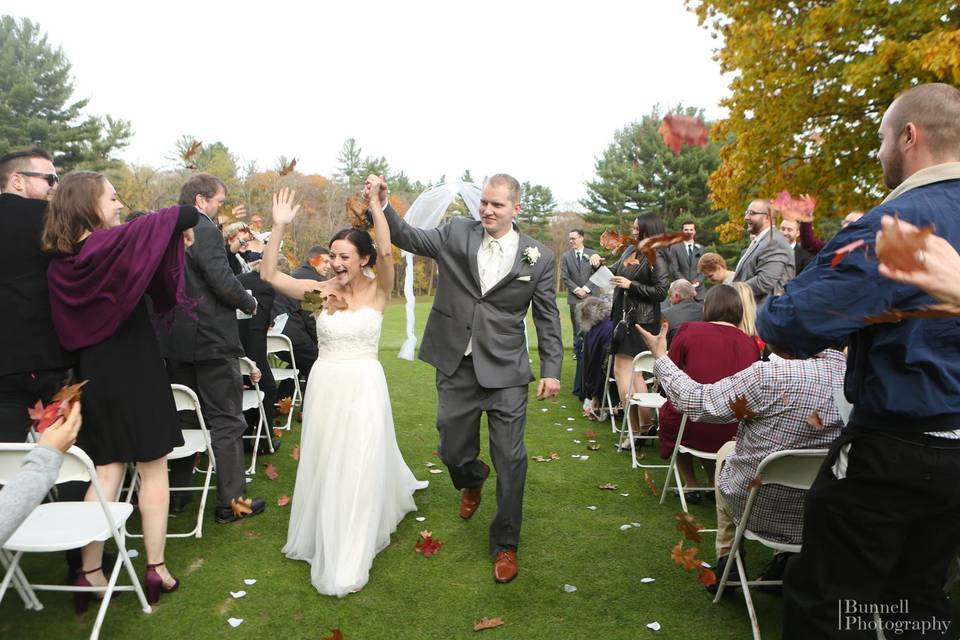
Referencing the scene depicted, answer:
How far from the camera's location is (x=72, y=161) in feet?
109

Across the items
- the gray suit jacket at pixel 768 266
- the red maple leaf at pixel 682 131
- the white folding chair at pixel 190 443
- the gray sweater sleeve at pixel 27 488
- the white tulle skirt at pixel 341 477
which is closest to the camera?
the gray sweater sleeve at pixel 27 488

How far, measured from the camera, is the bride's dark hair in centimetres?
430

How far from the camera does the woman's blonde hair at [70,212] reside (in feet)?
10.7

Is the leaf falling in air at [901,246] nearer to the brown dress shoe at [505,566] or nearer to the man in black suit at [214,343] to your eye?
the brown dress shoe at [505,566]

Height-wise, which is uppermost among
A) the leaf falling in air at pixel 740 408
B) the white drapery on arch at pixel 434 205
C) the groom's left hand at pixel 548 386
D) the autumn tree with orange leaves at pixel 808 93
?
the autumn tree with orange leaves at pixel 808 93

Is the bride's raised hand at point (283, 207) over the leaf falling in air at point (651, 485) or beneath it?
over

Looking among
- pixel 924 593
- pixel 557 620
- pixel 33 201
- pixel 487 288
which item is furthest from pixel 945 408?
pixel 33 201

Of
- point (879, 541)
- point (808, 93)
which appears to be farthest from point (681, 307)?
point (808, 93)

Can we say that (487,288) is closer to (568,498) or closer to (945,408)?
(568,498)

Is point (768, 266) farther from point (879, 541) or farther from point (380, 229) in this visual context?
point (879, 541)

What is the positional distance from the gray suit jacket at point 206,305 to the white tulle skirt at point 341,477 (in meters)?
0.91

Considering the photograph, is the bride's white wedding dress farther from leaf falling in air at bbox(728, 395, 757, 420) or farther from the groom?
leaf falling in air at bbox(728, 395, 757, 420)

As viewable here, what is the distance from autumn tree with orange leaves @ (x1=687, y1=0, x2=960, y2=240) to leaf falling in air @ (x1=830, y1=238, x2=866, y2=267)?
8.58 m

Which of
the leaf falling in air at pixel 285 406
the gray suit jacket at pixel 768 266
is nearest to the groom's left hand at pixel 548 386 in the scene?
the gray suit jacket at pixel 768 266
